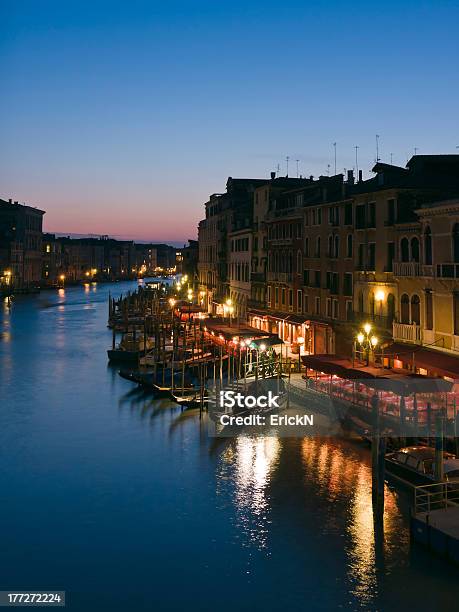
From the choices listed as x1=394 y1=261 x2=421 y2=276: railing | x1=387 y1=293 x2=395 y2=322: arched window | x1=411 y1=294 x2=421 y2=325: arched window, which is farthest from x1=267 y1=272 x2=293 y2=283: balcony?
x1=411 y1=294 x2=421 y2=325: arched window

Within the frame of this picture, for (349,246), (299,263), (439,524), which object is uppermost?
(349,246)

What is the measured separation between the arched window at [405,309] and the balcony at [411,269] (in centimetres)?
109

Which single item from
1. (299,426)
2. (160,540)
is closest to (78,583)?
(160,540)

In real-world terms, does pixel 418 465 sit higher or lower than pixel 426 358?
lower

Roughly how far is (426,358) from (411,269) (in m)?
4.78

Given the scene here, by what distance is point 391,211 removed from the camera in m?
31.8

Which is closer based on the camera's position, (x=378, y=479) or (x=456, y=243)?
(x=378, y=479)

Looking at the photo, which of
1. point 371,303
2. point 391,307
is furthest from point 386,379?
point 371,303

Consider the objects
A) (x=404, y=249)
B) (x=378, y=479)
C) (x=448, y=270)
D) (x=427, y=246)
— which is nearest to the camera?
(x=378, y=479)

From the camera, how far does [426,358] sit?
86.7ft

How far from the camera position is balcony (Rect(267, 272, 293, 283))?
1799 inches

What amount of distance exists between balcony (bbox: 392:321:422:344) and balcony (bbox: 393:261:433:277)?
7.39 ft

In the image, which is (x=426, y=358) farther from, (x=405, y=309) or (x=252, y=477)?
(x=252, y=477)

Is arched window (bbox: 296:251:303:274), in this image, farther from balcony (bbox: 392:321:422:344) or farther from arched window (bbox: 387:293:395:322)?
balcony (bbox: 392:321:422:344)
